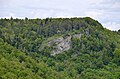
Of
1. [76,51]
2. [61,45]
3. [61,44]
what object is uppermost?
[61,44]

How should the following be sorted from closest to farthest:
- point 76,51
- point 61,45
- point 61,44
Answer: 1. point 76,51
2. point 61,45
3. point 61,44

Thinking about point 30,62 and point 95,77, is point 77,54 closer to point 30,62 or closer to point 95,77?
point 95,77

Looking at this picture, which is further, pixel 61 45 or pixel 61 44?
pixel 61 44

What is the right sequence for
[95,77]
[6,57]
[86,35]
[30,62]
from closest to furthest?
[6,57] < [30,62] < [95,77] < [86,35]

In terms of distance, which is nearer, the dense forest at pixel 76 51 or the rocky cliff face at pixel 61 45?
the dense forest at pixel 76 51

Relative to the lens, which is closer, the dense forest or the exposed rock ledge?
the dense forest

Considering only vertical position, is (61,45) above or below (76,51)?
above

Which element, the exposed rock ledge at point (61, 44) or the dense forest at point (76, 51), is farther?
the exposed rock ledge at point (61, 44)

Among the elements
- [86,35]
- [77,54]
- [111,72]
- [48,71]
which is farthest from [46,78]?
[86,35]

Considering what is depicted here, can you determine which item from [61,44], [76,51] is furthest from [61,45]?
[76,51]

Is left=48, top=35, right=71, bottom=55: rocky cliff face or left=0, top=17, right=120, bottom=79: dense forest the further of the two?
left=48, top=35, right=71, bottom=55: rocky cliff face

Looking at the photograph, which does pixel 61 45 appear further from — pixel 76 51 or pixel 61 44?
pixel 76 51

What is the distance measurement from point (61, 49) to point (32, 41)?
21884 millimetres

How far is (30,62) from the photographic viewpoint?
136 meters
